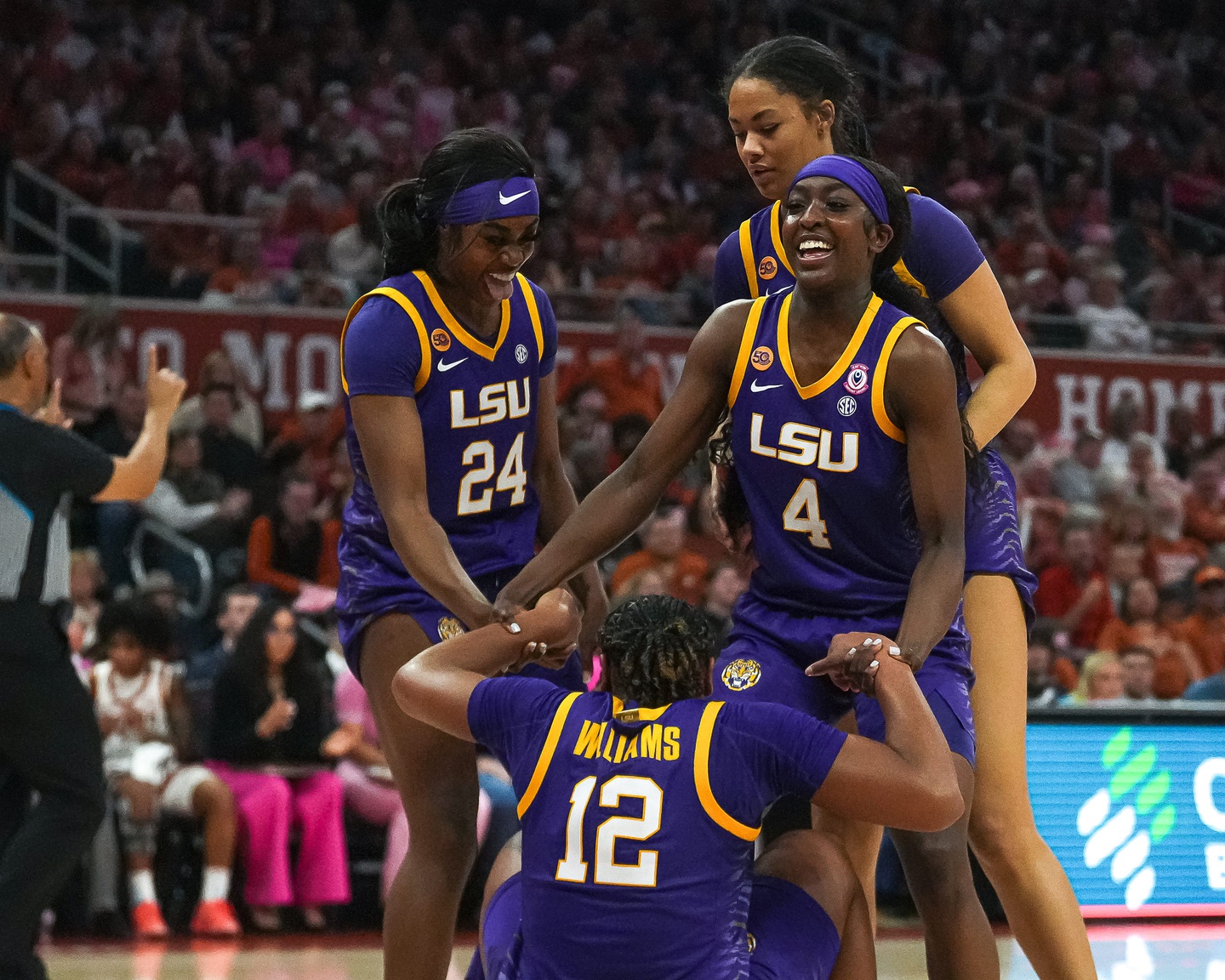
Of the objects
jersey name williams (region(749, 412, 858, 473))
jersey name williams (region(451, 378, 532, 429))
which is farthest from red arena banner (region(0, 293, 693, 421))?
jersey name williams (region(749, 412, 858, 473))

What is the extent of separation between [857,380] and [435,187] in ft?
3.38

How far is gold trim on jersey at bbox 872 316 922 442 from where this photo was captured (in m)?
3.39

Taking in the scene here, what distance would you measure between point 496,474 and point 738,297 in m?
0.67

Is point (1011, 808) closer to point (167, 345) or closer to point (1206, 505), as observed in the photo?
point (167, 345)

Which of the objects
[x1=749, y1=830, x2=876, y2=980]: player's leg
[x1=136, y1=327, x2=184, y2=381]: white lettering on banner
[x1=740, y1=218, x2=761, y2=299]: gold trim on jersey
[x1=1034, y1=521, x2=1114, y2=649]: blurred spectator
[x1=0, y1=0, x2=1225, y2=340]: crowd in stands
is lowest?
[x1=1034, y1=521, x2=1114, y2=649]: blurred spectator

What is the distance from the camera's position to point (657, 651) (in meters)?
3.13

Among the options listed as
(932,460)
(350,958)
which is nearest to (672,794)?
(932,460)

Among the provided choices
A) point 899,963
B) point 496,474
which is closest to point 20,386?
point 496,474

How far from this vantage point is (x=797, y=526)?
3.48 metres

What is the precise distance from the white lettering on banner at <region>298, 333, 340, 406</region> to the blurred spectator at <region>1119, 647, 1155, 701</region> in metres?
4.49

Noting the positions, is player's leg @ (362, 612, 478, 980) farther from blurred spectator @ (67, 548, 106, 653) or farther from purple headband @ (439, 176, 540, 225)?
blurred spectator @ (67, 548, 106, 653)

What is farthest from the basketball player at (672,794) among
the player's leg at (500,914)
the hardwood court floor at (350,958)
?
the hardwood court floor at (350,958)

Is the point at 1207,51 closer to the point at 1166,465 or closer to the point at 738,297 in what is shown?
the point at 1166,465

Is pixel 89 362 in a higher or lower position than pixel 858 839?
higher
